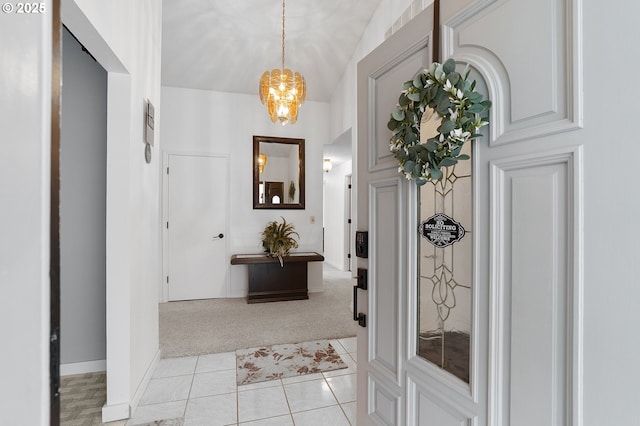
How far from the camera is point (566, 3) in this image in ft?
2.31

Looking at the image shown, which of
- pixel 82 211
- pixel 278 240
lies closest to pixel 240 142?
pixel 278 240

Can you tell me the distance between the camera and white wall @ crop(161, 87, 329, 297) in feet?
15.3

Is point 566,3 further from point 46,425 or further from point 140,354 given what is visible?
point 140,354

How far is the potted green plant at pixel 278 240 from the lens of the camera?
4668mm

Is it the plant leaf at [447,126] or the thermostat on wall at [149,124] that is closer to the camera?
the plant leaf at [447,126]

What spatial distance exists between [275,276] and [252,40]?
11.0 feet

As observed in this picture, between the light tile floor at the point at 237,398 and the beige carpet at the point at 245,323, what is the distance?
41cm

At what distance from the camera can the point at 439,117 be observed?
3.13 ft

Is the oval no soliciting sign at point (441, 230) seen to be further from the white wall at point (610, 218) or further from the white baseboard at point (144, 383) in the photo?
the white baseboard at point (144, 383)

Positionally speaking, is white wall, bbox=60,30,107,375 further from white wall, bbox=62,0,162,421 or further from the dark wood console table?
the dark wood console table

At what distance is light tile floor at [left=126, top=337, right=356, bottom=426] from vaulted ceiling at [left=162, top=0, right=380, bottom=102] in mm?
3803

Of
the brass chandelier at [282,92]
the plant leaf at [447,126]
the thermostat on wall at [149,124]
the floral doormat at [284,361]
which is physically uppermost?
the brass chandelier at [282,92]

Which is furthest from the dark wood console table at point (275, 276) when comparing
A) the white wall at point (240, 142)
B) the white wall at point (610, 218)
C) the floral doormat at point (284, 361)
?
the white wall at point (610, 218)

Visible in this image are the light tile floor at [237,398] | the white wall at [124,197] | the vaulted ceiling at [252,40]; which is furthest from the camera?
the vaulted ceiling at [252,40]
